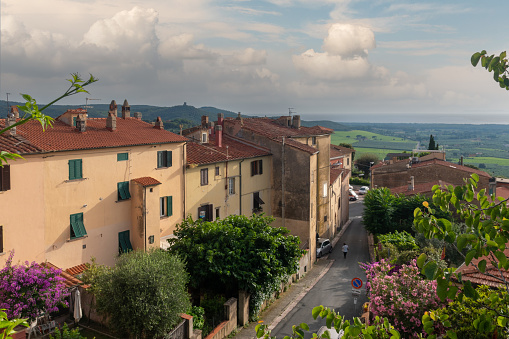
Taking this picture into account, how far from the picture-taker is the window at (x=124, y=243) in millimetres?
28423

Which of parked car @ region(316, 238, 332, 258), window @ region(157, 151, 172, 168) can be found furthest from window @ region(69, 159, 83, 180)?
parked car @ region(316, 238, 332, 258)

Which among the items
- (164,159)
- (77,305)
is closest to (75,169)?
(164,159)

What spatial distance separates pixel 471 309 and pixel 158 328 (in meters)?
12.9

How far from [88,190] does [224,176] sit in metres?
12.5

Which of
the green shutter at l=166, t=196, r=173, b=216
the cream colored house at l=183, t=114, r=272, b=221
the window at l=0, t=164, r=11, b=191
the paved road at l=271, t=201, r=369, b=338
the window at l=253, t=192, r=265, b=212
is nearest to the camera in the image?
the window at l=0, t=164, r=11, b=191

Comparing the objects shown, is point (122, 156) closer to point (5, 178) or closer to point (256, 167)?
point (5, 178)

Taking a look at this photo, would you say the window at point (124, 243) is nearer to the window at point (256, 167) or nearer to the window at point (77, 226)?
the window at point (77, 226)

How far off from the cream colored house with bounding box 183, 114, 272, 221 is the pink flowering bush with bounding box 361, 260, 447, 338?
49.8ft

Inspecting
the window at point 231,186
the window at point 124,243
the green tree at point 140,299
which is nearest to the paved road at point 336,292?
the green tree at point 140,299

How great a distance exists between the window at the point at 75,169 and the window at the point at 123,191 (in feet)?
9.46

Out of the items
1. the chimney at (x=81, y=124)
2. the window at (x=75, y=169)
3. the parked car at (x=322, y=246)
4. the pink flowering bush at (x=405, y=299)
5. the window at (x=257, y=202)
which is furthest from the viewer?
the parked car at (x=322, y=246)

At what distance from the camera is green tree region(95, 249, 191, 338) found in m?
19.4

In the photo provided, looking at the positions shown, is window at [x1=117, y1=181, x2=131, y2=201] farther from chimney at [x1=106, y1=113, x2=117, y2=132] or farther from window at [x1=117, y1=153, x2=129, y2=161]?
chimney at [x1=106, y1=113, x2=117, y2=132]

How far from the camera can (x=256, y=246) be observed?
26094 millimetres
